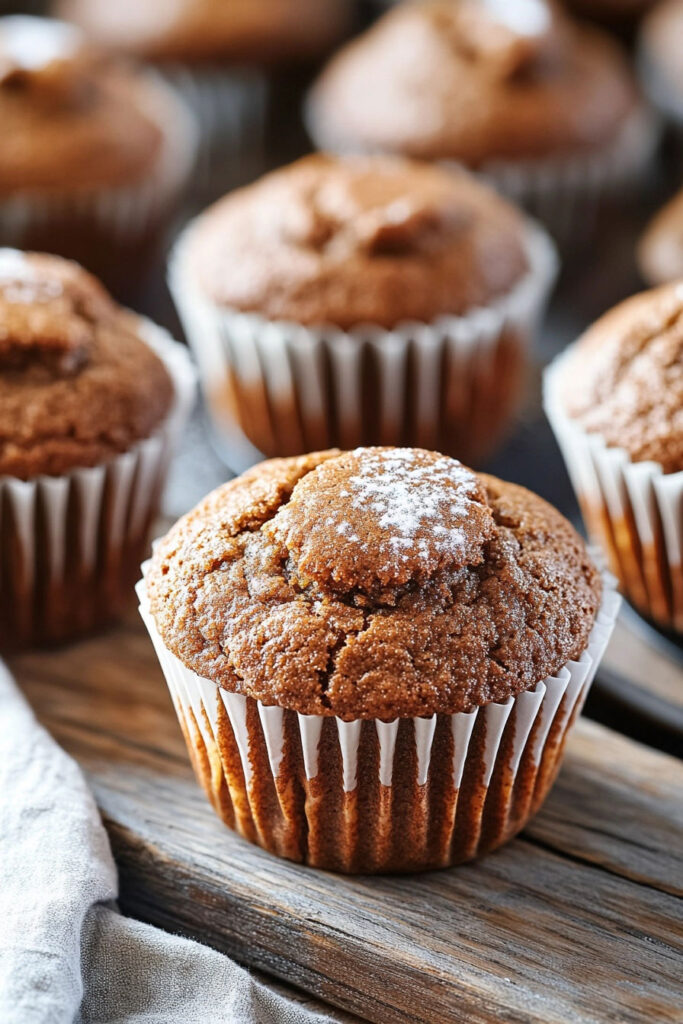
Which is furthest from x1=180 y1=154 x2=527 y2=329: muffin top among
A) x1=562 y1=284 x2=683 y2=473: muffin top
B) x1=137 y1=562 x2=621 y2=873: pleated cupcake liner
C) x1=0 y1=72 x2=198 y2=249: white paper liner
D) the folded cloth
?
the folded cloth

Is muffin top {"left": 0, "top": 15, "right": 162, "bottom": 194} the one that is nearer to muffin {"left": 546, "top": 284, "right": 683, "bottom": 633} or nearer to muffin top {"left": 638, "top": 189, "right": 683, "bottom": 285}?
muffin top {"left": 638, "top": 189, "right": 683, "bottom": 285}

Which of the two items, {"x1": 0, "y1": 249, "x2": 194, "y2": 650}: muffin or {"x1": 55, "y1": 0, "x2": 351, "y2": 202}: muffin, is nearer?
{"x1": 0, "y1": 249, "x2": 194, "y2": 650}: muffin

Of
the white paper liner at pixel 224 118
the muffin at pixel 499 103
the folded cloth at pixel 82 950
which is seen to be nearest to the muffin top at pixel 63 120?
the muffin at pixel 499 103

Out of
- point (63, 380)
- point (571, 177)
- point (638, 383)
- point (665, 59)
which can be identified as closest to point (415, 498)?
point (638, 383)

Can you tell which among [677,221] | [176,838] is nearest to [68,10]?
[677,221]

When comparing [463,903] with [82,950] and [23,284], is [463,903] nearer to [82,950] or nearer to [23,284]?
[82,950]

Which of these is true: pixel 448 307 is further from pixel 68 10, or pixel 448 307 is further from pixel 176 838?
pixel 68 10
